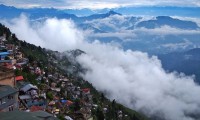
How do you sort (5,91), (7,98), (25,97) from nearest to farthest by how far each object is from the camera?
1. (5,91)
2. (7,98)
3. (25,97)

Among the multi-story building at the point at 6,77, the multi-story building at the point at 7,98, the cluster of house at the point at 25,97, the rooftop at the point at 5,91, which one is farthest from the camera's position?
the multi-story building at the point at 6,77

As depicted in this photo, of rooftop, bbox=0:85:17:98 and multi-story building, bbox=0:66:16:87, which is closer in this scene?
rooftop, bbox=0:85:17:98

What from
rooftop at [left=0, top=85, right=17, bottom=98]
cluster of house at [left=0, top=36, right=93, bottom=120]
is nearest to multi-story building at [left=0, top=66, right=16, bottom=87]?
cluster of house at [left=0, top=36, right=93, bottom=120]

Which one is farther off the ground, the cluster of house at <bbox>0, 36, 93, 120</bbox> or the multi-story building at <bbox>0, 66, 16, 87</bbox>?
the multi-story building at <bbox>0, 66, 16, 87</bbox>

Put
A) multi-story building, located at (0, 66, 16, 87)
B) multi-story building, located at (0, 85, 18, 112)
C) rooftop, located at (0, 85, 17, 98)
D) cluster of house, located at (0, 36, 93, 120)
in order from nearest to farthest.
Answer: multi-story building, located at (0, 85, 18, 112), rooftop, located at (0, 85, 17, 98), cluster of house, located at (0, 36, 93, 120), multi-story building, located at (0, 66, 16, 87)

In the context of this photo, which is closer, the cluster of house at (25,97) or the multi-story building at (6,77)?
the cluster of house at (25,97)

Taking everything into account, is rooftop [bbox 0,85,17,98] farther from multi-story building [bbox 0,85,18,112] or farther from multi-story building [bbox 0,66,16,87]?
multi-story building [bbox 0,66,16,87]

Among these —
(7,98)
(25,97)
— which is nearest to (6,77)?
(7,98)


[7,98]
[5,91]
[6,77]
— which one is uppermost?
[6,77]

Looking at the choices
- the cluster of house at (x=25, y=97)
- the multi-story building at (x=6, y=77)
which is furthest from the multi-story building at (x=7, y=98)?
the multi-story building at (x=6, y=77)

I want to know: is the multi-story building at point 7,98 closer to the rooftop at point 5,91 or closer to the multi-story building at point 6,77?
the rooftop at point 5,91

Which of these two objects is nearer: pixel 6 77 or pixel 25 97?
pixel 6 77

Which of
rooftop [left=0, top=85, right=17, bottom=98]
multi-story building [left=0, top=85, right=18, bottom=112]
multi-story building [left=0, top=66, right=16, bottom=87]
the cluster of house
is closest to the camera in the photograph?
multi-story building [left=0, top=85, right=18, bottom=112]

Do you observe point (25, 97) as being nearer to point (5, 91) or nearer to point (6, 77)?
point (6, 77)
